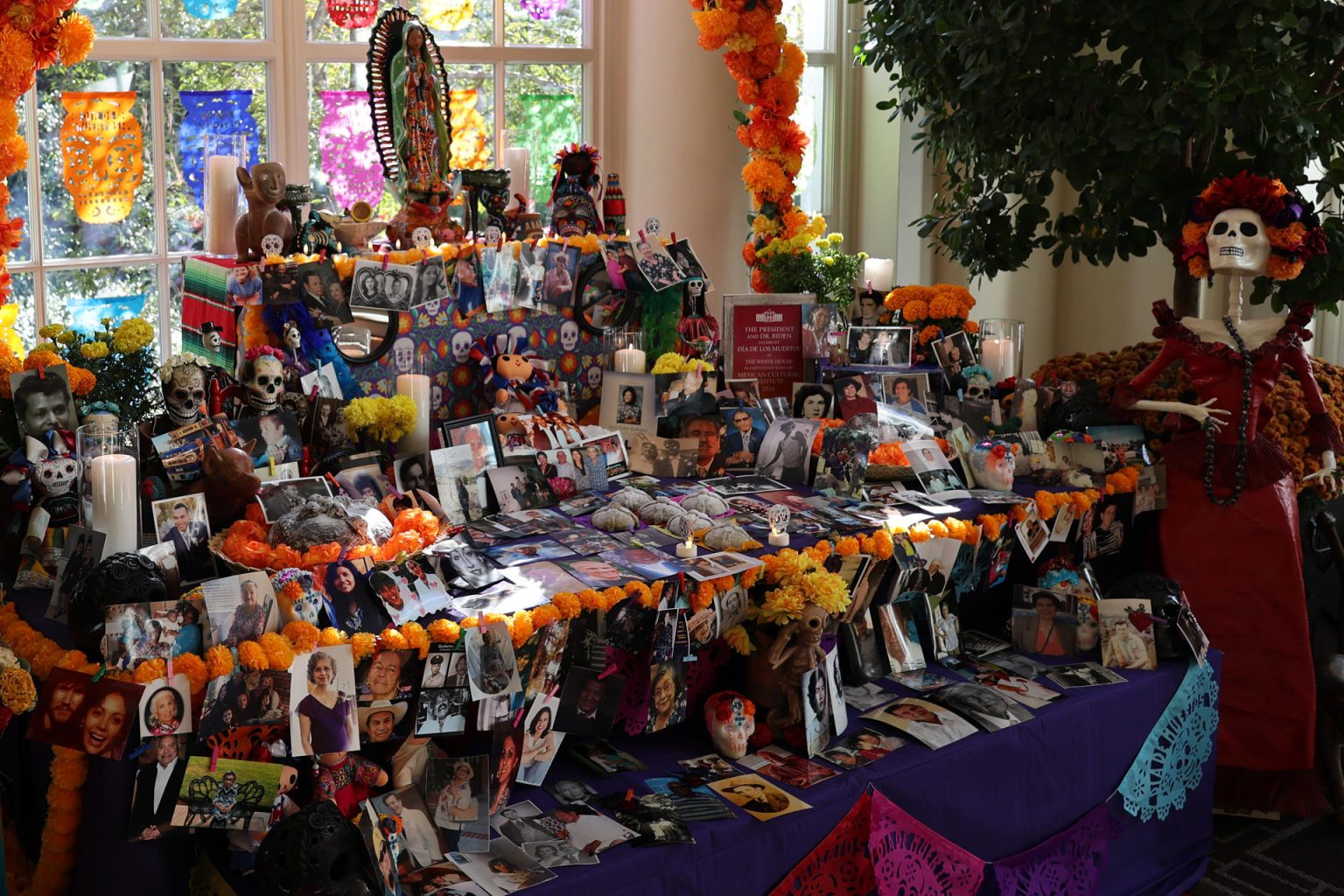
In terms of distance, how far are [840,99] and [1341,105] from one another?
6.66 ft

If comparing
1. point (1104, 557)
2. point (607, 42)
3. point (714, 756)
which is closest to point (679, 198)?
point (607, 42)

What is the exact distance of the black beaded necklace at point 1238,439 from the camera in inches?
130

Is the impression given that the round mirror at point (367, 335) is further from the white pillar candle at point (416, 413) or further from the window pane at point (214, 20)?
the window pane at point (214, 20)

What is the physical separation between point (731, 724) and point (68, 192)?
2352mm

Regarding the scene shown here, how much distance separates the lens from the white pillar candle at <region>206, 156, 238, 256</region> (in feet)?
9.56

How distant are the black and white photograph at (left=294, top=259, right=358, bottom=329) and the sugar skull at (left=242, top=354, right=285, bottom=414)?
20 centimetres

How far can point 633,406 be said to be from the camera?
332cm

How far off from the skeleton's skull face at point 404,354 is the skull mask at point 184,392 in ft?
1.82

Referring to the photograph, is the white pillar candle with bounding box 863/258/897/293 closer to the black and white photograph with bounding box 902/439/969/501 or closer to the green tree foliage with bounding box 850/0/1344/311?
the green tree foliage with bounding box 850/0/1344/311

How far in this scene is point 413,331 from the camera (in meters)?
3.09

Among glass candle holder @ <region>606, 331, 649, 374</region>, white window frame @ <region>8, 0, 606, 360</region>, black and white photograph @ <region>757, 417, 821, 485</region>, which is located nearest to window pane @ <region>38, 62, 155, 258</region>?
white window frame @ <region>8, 0, 606, 360</region>

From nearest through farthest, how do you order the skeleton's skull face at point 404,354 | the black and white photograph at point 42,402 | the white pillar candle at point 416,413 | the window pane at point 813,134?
1. the black and white photograph at point 42,402
2. the white pillar candle at point 416,413
3. the skeleton's skull face at point 404,354
4. the window pane at point 813,134

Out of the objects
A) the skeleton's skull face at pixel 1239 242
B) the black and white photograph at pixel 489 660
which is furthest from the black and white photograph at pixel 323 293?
the skeleton's skull face at pixel 1239 242

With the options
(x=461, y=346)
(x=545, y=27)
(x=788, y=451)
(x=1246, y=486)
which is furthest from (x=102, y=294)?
(x=1246, y=486)
